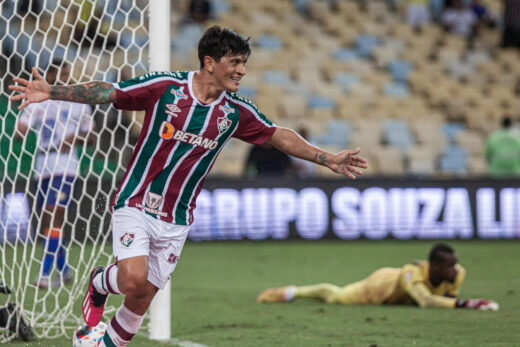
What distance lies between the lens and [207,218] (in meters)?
12.9

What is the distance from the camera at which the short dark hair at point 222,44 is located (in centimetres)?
506

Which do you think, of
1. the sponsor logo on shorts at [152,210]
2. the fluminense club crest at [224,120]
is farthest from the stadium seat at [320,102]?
the sponsor logo on shorts at [152,210]

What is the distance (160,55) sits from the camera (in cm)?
633

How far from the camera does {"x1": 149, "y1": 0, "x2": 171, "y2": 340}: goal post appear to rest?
6324 millimetres

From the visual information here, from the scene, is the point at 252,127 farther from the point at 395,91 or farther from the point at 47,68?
the point at 395,91

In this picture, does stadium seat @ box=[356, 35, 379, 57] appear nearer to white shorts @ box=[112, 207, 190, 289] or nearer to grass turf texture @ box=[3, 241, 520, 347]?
grass turf texture @ box=[3, 241, 520, 347]

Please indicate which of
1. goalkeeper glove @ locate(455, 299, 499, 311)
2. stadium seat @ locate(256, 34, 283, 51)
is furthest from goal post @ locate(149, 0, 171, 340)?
stadium seat @ locate(256, 34, 283, 51)

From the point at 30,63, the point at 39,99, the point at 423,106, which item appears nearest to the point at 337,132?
the point at 423,106

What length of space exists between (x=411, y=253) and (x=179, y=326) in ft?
18.9

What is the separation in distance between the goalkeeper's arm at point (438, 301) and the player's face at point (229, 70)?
144 inches

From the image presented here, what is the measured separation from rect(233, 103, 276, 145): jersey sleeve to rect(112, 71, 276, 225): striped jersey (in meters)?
0.17

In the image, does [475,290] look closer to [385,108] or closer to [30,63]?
[30,63]

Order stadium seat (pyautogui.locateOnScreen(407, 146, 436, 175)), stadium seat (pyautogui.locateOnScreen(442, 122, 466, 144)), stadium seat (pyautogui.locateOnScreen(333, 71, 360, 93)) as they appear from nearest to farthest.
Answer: stadium seat (pyautogui.locateOnScreen(407, 146, 436, 175)) < stadium seat (pyautogui.locateOnScreen(442, 122, 466, 144)) < stadium seat (pyautogui.locateOnScreen(333, 71, 360, 93))

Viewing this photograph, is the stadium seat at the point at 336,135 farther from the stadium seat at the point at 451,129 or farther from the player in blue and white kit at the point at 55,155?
the player in blue and white kit at the point at 55,155
